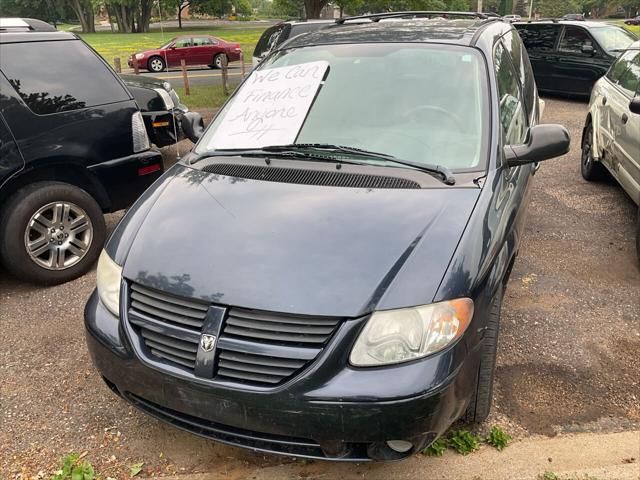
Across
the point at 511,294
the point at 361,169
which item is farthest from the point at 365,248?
the point at 511,294

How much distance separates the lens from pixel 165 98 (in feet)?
22.0

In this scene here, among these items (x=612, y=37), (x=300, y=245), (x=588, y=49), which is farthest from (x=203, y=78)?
(x=300, y=245)

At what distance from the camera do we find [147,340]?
230cm

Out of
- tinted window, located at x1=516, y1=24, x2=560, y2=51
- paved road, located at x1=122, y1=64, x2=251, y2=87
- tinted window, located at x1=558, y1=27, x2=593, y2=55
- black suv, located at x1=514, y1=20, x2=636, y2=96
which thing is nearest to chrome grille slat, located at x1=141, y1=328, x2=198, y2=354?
black suv, located at x1=514, y1=20, x2=636, y2=96

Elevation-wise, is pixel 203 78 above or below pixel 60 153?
below

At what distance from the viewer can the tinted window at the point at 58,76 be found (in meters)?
4.21

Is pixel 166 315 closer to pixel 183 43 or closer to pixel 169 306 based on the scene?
pixel 169 306

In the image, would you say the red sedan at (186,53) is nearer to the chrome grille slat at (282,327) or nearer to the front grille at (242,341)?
the front grille at (242,341)

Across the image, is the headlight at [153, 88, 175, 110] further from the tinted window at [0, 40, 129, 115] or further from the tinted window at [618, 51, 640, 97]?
the tinted window at [618, 51, 640, 97]

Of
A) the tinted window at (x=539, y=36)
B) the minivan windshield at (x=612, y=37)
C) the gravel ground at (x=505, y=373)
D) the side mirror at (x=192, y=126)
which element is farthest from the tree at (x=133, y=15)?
the gravel ground at (x=505, y=373)

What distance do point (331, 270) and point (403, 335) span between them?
36 centimetres

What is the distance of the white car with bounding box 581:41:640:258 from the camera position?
190 inches

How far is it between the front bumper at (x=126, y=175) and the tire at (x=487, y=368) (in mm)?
3233

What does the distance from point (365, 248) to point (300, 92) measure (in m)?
1.41
